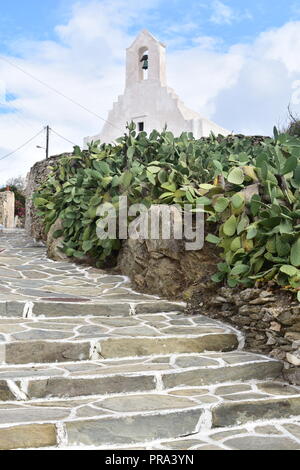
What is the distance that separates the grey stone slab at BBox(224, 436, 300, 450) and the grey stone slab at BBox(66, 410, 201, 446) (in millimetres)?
239

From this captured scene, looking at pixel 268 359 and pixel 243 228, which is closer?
pixel 268 359

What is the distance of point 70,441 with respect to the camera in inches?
85.8

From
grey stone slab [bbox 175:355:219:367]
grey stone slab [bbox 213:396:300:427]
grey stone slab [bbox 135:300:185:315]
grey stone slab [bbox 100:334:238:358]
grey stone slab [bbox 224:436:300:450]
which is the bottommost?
grey stone slab [bbox 224:436:300:450]

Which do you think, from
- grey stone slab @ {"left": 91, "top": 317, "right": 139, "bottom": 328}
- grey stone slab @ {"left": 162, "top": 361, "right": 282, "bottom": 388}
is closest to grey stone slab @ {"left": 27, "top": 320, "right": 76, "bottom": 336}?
grey stone slab @ {"left": 91, "top": 317, "right": 139, "bottom": 328}

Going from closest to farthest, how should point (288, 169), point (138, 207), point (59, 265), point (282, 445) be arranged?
point (282, 445), point (288, 169), point (138, 207), point (59, 265)

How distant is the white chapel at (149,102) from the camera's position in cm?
1577

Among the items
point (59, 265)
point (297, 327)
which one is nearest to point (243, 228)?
point (297, 327)

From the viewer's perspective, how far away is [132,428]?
7.68ft

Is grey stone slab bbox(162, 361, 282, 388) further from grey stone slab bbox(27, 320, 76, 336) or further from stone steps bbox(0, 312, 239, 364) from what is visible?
grey stone slab bbox(27, 320, 76, 336)

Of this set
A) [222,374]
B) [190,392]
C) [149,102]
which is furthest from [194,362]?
[149,102]

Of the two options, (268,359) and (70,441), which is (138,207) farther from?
(70,441)

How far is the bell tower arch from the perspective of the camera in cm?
1642

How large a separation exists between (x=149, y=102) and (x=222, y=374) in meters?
14.6
